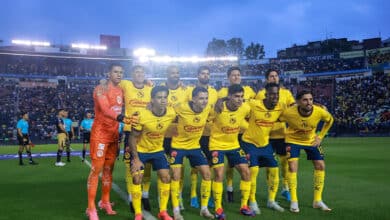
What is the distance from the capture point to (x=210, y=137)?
22.8ft

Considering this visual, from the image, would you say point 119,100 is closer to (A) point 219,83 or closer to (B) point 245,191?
(B) point 245,191

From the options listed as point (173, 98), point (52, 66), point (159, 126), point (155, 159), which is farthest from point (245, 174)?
point (52, 66)

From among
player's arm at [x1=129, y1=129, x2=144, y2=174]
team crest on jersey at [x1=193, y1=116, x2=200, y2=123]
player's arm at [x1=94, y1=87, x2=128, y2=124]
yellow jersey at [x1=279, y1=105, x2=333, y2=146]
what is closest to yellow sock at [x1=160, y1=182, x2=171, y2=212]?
player's arm at [x1=129, y1=129, x2=144, y2=174]

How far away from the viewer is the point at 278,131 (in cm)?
812

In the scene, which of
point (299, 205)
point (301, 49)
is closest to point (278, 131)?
point (299, 205)

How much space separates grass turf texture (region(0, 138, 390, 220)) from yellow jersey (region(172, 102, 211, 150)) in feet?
4.06

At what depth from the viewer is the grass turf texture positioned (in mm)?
6719

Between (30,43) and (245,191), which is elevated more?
(30,43)

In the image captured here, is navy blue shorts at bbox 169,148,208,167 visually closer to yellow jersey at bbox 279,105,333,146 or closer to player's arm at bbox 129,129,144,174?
player's arm at bbox 129,129,144,174

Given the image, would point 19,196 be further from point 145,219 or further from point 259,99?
point 259,99

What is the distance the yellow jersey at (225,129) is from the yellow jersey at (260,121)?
1.42 ft

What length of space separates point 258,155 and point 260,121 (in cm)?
63

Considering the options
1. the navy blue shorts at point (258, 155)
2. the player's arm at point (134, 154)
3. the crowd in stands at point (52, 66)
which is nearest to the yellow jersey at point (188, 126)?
the player's arm at point (134, 154)

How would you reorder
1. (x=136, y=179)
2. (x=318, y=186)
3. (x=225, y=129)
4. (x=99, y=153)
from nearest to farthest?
(x=136, y=179) < (x=99, y=153) < (x=225, y=129) < (x=318, y=186)
